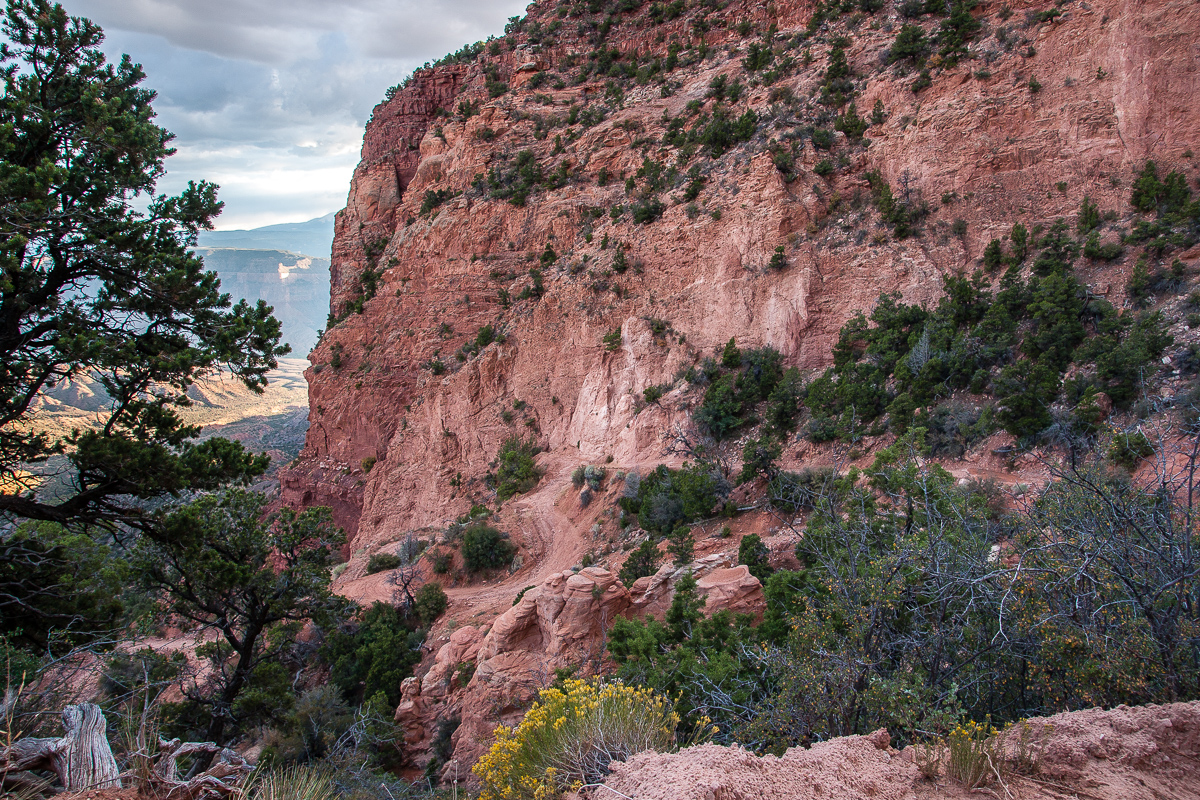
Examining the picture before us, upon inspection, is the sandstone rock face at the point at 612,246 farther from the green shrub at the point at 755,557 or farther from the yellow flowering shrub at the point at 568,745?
the yellow flowering shrub at the point at 568,745

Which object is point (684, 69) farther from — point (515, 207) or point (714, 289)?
point (714, 289)

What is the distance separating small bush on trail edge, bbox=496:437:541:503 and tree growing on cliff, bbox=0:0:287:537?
15147mm

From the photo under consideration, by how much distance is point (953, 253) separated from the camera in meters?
15.7

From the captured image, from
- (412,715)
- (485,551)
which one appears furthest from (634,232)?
(412,715)

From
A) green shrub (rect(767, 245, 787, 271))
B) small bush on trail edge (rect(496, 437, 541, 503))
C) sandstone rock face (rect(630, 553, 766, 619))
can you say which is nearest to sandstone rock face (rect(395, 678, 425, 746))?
sandstone rock face (rect(630, 553, 766, 619))

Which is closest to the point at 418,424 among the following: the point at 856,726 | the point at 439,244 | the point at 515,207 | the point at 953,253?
the point at 439,244

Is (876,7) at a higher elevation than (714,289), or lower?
higher

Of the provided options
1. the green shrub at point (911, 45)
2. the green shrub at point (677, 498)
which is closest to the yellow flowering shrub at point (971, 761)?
the green shrub at point (677, 498)

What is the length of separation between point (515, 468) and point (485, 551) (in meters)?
5.30

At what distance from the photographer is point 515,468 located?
22.7 m

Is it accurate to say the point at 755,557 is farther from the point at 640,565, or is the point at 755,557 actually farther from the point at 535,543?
the point at 535,543

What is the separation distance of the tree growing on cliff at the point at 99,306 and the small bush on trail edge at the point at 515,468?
15147mm

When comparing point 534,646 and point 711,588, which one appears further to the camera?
point 534,646

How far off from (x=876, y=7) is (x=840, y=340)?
14.5 meters
